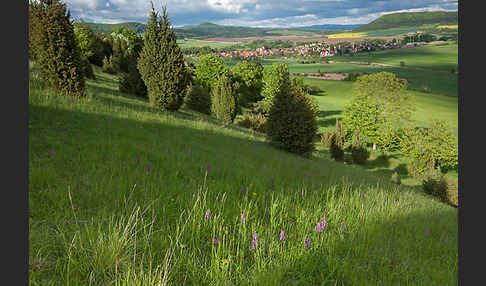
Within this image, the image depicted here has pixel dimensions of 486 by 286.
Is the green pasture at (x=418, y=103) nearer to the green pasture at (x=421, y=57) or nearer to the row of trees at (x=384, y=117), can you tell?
the row of trees at (x=384, y=117)

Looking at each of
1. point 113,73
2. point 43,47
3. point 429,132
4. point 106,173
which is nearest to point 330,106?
point 429,132

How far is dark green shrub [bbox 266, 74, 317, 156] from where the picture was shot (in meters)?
17.7

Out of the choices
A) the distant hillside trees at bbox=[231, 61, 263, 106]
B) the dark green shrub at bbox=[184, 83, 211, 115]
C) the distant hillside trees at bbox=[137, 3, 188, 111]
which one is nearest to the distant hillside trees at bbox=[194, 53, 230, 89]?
the distant hillside trees at bbox=[231, 61, 263, 106]

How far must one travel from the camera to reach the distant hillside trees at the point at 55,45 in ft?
38.4

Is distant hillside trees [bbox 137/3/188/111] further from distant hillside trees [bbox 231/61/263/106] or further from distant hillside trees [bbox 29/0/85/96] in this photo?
distant hillside trees [bbox 231/61/263/106]

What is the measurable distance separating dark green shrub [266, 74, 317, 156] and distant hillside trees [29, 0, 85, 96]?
1252 centimetres

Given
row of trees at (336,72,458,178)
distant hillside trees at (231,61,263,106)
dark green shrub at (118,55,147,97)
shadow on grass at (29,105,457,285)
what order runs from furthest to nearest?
1. distant hillside trees at (231,61,263,106)
2. row of trees at (336,72,458,178)
3. dark green shrub at (118,55,147,97)
4. shadow on grass at (29,105,457,285)

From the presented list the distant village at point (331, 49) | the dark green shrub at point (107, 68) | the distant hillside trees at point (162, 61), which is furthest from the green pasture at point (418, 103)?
the distant village at point (331, 49)

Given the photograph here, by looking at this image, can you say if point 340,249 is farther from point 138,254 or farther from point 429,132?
point 429,132

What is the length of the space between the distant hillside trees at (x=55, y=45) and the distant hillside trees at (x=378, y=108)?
133ft

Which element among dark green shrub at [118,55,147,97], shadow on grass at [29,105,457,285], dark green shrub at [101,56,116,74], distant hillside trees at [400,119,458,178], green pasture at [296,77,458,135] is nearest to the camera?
Answer: shadow on grass at [29,105,457,285]

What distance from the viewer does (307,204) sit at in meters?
3.78

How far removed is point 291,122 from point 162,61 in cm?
1051

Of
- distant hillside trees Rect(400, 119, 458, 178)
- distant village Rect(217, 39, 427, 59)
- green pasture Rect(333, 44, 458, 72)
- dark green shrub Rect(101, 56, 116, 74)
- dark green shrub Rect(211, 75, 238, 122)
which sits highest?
distant village Rect(217, 39, 427, 59)
